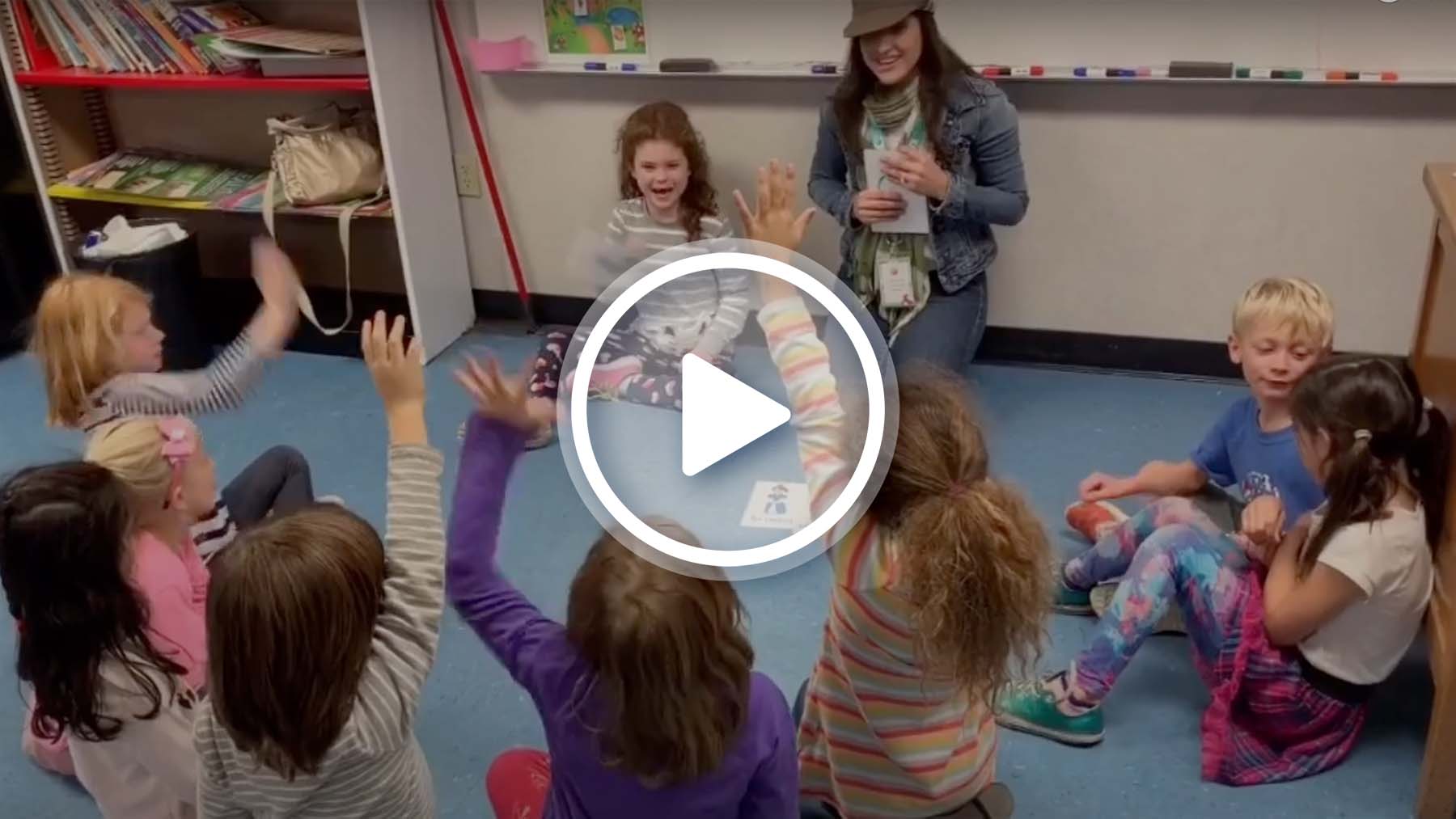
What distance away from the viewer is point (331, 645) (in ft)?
3.59

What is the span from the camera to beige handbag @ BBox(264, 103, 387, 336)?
9.62ft

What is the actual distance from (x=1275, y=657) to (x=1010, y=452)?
0.93 metres

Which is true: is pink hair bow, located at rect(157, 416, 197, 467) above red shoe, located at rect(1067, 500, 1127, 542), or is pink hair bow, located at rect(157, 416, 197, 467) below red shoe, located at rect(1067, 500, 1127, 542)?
above

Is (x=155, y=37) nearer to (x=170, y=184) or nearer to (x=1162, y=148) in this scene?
(x=170, y=184)

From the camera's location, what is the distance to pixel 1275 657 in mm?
1594

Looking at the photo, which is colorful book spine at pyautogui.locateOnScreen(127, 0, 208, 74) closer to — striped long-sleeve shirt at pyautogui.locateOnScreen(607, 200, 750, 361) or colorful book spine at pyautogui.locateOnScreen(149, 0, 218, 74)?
colorful book spine at pyautogui.locateOnScreen(149, 0, 218, 74)

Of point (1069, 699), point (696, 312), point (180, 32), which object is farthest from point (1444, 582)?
point (180, 32)

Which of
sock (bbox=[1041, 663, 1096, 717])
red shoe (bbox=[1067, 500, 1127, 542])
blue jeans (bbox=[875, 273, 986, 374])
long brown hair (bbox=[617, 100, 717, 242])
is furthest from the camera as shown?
long brown hair (bbox=[617, 100, 717, 242])

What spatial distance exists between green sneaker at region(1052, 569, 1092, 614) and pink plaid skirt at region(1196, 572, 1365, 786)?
13.2 inches

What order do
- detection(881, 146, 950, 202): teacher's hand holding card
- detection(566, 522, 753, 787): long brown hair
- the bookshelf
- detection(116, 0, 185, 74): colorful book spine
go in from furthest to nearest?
detection(116, 0, 185, 74): colorful book spine, the bookshelf, detection(881, 146, 950, 202): teacher's hand holding card, detection(566, 522, 753, 787): long brown hair

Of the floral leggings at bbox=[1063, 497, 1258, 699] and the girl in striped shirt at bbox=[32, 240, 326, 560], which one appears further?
the girl in striped shirt at bbox=[32, 240, 326, 560]

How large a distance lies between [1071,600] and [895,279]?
0.78m

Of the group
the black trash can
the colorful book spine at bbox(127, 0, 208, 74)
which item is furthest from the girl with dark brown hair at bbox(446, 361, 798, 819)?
A: the colorful book spine at bbox(127, 0, 208, 74)
